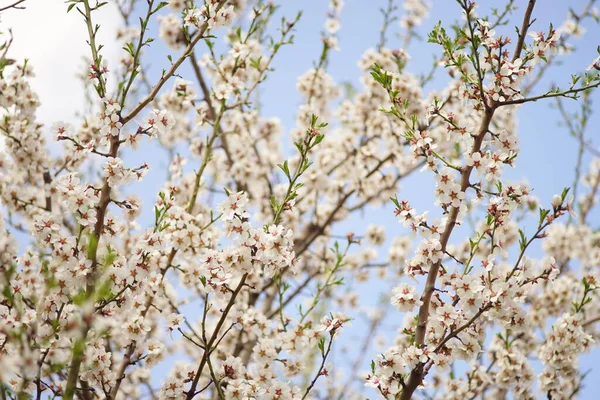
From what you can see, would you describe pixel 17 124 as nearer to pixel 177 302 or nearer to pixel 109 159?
pixel 109 159

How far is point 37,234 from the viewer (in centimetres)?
335

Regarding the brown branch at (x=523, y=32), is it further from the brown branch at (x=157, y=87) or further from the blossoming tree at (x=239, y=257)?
the brown branch at (x=157, y=87)

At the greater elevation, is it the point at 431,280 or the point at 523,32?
the point at 523,32

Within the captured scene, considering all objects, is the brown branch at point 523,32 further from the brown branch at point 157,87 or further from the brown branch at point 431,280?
the brown branch at point 157,87

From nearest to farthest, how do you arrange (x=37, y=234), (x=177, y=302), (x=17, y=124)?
1. (x=37, y=234)
2. (x=17, y=124)
3. (x=177, y=302)

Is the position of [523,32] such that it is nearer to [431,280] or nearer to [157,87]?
[431,280]

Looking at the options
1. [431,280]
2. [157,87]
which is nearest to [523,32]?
[431,280]

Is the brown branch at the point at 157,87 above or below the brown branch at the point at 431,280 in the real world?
above

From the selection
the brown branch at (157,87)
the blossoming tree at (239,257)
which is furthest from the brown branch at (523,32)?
the brown branch at (157,87)

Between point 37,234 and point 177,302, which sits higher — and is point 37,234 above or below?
below

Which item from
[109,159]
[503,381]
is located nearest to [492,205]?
[503,381]

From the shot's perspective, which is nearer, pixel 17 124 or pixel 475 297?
pixel 475 297

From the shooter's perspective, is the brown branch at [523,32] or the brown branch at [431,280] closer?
the brown branch at [431,280]

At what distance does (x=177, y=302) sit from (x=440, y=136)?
4102 mm
